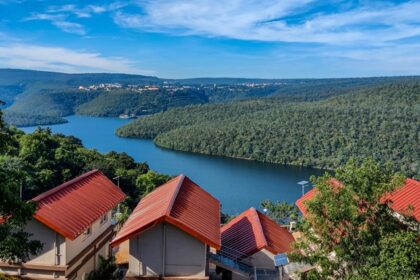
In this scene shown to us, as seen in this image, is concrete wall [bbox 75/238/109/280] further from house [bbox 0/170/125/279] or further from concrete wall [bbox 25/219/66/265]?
concrete wall [bbox 25/219/66/265]

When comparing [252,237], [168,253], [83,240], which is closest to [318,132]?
[252,237]

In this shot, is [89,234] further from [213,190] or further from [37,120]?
[37,120]

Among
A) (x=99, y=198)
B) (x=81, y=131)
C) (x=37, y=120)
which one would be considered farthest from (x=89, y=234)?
(x=37, y=120)

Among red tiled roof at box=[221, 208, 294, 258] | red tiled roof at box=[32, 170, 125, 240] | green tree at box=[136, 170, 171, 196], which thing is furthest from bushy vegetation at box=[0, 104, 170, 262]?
red tiled roof at box=[221, 208, 294, 258]

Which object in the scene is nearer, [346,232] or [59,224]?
[346,232]

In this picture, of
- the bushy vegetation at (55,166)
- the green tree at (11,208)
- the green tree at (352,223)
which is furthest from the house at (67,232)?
the bushy vegetation at (55,166)

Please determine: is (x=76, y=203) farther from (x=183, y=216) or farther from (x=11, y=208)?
(x=11, y=208)
